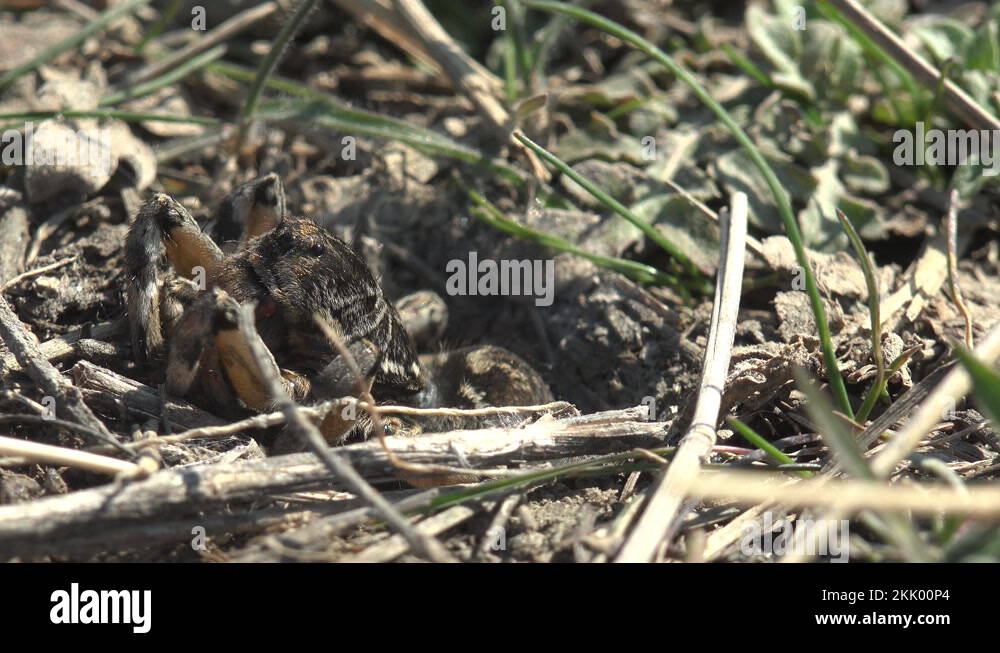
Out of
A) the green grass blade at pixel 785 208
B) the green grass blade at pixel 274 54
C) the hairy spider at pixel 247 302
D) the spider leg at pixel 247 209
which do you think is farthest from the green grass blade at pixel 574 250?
the green grass blade at pixel 274 54

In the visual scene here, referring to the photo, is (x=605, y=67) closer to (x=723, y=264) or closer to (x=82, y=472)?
(x=723, y=264)

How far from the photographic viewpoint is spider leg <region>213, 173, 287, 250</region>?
377cm

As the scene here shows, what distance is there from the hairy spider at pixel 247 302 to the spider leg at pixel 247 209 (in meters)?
0.17

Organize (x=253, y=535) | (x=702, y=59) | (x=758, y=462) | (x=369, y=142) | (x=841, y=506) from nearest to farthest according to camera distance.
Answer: (x=841, y=506) < (x=253, y=535) < (x=758, y=462) < (x=369, y=142) < (x=702, y=59)

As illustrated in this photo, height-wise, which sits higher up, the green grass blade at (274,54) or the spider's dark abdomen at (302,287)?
the green grass blade at (274,54)

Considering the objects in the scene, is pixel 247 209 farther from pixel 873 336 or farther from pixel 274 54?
pixel 873 336

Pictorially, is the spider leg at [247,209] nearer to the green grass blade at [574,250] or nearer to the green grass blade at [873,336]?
the green grass blade at [574,250]

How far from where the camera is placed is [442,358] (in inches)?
169

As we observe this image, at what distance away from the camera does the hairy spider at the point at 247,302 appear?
122 inches

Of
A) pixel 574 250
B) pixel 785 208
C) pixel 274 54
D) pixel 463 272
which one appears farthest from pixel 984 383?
pixel 274 54

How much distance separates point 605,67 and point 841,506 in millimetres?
3909

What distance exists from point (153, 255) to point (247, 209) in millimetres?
609

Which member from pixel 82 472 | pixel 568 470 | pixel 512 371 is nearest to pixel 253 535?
pixel 82 472

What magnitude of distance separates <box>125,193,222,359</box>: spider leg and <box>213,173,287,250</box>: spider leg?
0.33 metres
